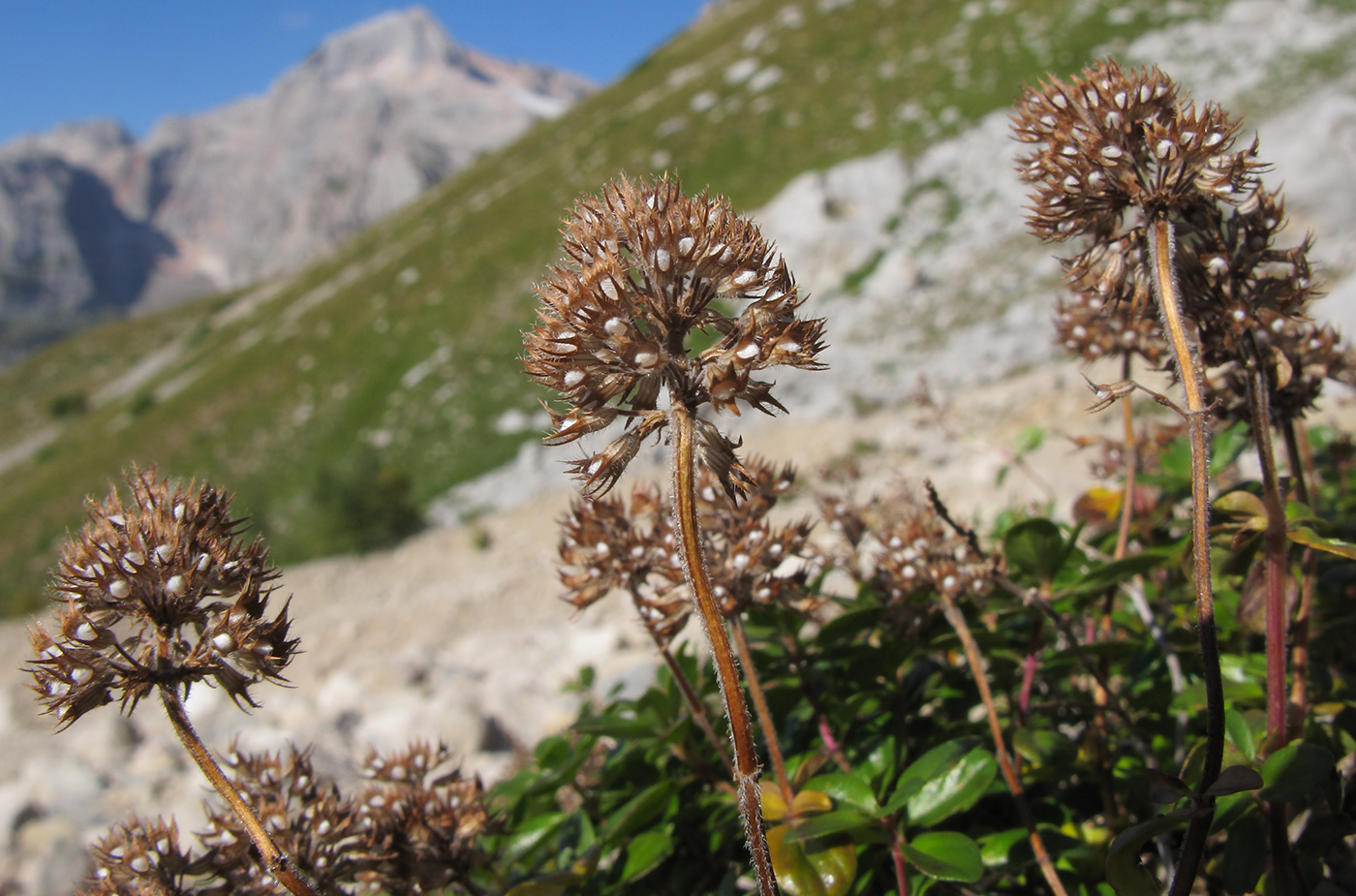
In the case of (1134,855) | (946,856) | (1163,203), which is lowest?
(1134,855)

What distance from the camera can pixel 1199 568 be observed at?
1.61m

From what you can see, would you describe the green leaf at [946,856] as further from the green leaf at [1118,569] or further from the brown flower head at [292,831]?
the brown flower head at [292,831]

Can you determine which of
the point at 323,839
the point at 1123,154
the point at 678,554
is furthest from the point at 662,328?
the point at 323,839

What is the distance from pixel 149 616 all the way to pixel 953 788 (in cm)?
201

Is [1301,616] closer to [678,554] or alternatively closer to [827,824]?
[827,824]

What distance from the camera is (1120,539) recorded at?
2.72 m

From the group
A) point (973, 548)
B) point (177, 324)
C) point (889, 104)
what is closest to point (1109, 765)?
point (973, 548)

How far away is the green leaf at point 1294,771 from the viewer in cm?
171

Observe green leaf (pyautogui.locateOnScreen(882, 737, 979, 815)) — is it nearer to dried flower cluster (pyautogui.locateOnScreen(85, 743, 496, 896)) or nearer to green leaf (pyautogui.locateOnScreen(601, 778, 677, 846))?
green leaf (pyautogui.locateOnScreen(601, 778, 677, 846))

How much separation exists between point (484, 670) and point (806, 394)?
36.5ft

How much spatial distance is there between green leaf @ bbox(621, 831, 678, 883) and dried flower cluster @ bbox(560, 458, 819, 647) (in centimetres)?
63

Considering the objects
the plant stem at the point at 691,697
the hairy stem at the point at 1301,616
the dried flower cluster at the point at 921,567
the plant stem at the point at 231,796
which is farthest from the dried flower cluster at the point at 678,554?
the hairy stem at the point at 1301,616

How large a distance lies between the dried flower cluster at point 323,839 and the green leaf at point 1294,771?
2.06 metres

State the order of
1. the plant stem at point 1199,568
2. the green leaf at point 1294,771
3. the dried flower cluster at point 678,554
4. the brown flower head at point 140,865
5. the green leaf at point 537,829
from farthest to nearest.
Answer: the green leaf at point 537,829
the dried flower cluster at point 678,554
the brown flower head at point 140,865
the green leaf at point 1294,771
the plant stem at point 1199,568
